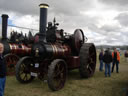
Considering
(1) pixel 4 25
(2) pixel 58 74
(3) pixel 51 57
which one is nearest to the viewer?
(2) pixel 58 74

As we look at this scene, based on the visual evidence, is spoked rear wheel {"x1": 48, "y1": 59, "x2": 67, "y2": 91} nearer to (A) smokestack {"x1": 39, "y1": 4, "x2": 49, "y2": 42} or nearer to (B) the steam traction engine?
(B) the steam traction engine

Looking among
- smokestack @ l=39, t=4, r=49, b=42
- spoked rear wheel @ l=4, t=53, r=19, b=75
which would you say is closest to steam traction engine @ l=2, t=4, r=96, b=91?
smokestack @ l=39, t=4, r=49, b=42

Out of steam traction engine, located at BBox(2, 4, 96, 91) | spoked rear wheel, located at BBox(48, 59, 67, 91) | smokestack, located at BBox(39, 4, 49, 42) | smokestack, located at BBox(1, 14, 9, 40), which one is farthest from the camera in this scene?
smokestack, located at BBox(1, 14, 9, 40)

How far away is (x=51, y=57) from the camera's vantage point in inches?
179

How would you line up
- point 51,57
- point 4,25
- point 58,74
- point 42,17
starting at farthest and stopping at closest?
point 4,25, point 51,57, point 42,17, point 58,74

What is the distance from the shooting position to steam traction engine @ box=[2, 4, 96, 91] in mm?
4293

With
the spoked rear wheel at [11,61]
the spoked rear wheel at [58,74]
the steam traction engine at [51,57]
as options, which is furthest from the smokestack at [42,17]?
the spoked rear wheel at [11,61]

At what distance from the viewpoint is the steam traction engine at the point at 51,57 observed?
4293mm

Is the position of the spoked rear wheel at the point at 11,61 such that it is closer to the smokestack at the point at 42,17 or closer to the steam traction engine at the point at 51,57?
the steam traction engine at the point at 51,57

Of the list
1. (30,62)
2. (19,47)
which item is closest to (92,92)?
(30,62)

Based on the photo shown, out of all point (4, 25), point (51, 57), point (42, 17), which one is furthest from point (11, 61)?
point (42, 17)

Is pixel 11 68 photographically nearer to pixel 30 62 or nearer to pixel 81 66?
pixel 30 62

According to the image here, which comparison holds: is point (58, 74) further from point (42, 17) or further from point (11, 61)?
point (11, 61)

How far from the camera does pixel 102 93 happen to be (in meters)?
3.93
